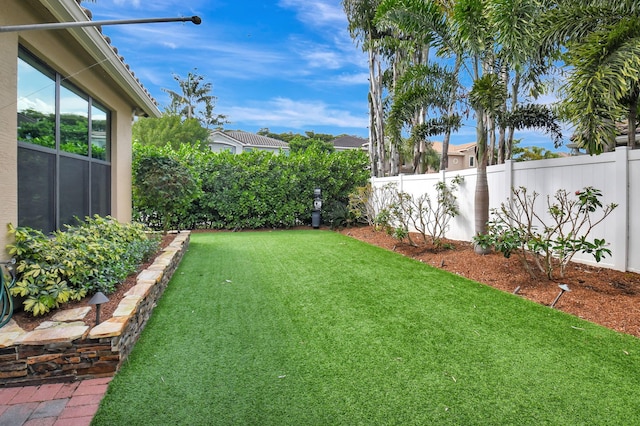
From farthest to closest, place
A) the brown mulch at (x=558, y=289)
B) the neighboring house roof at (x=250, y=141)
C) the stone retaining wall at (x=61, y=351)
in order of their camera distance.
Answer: the neighboring house roof at (x=250, y=141) → the brown mulch at (x=558, y=289) → the stone retaining wall at (x=61, y=351)

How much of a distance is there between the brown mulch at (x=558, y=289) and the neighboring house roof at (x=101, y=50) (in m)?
2.78

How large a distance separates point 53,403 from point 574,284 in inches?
213

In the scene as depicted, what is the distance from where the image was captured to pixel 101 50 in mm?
4312

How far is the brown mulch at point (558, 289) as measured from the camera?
11.3 feet

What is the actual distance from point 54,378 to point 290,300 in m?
2.38

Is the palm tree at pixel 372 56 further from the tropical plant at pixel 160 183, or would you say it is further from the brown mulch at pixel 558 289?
the brown mulch at pixel 558 289

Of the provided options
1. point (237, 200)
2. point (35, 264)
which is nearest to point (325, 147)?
point (237, 200)

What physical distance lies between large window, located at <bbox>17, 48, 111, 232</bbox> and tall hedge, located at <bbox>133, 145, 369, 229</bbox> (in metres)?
5.55

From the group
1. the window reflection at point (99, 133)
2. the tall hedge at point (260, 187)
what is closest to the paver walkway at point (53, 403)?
the window reflection at point (99, 133)

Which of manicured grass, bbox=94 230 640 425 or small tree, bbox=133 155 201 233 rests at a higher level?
small tree, bbox=133 155 201 233

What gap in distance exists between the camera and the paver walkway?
2.11 meters

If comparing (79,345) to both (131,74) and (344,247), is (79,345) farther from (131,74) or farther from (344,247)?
(344,247)

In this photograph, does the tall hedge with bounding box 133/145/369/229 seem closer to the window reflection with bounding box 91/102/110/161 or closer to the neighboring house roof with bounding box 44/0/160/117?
the neighboring house roof with bounding box 44/0/160/117

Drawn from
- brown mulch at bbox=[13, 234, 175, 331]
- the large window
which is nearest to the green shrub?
brown mulch at bbox=[13, 234, 175, 331]
